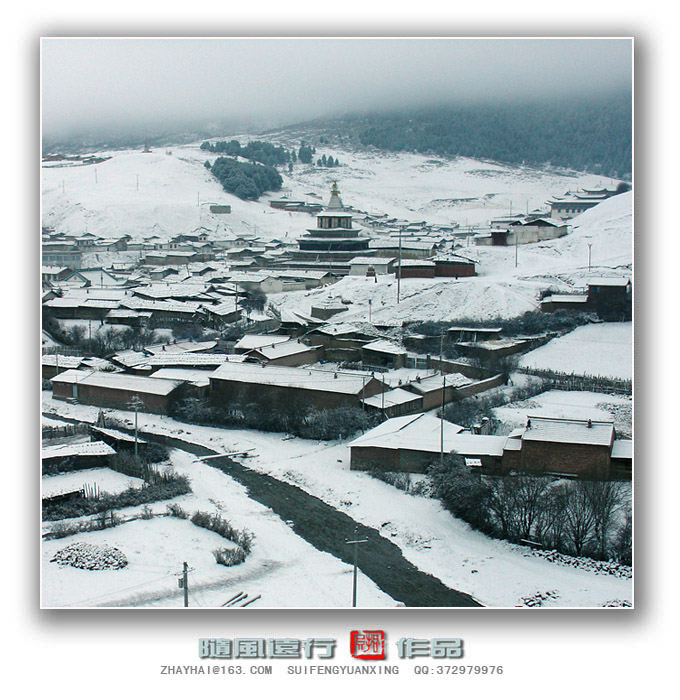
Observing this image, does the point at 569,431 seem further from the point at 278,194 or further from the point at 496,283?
the point at 278,194

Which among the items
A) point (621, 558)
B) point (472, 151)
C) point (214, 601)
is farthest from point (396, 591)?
point (472, 151)

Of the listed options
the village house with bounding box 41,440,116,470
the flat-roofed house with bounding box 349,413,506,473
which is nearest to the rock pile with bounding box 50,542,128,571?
the village house with bounding box 41,440,116,470

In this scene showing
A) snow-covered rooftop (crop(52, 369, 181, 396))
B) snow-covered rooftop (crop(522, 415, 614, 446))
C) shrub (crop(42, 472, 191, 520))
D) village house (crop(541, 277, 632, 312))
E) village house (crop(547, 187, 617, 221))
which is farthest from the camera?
village house (crop(547, 187, 617, 221))

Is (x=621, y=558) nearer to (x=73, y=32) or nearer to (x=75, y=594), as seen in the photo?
(x=75, y=594)

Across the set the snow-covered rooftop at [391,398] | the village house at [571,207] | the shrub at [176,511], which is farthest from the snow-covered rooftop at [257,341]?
the village house at [571,207]

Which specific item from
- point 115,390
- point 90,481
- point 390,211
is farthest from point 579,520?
point 390,211

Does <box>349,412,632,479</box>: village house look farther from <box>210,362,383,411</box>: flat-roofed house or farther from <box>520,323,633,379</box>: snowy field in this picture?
<box>520,323,633,379</box>: snowy field
